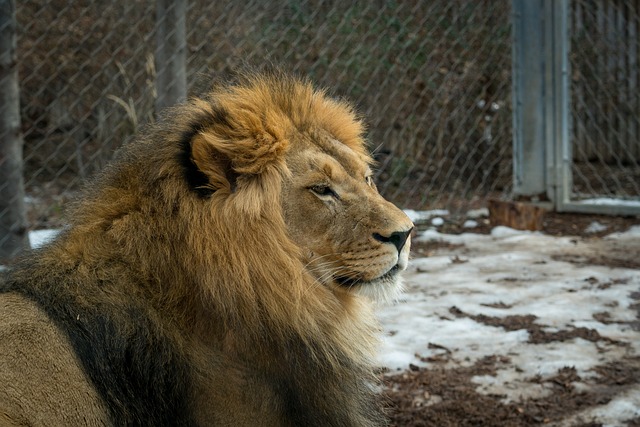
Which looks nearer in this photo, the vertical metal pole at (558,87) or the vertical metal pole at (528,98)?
the vertical metal pole at (558,87)

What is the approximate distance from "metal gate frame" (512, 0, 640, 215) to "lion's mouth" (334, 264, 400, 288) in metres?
4.34

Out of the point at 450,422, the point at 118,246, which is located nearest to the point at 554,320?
the point at 450,422

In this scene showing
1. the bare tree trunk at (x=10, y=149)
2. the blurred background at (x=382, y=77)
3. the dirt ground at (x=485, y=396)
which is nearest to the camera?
the dirt ground at (x=485, y=396)

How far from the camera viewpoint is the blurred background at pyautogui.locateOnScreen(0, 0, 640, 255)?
17.1ft

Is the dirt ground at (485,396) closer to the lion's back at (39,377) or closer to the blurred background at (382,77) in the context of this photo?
the lion's back at (39,377)

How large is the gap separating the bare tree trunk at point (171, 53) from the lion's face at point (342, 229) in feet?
8.35

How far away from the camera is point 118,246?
2.18 metres

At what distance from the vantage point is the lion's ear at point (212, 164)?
7.14ft

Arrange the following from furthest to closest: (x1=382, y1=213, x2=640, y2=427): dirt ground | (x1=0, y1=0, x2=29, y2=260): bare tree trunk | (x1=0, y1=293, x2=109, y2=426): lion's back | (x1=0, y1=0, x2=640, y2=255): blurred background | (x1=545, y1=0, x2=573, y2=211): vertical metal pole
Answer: (x1=545, y1=0, x2=573, y2=211): vertical metal pole
(x1=0, y1=0, x2=640, y2=255): blurred background
(x1=0, y1=0, x2=29, y2=260): bare tree trunk
(x1=382, y1=213, x2=640, y2=427): dirt ground
(x1=0, y1=293, x2=109, y2=426): lion's back

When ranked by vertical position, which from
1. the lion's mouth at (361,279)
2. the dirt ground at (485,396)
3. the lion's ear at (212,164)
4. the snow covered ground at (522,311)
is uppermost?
the lion's ear at (212,164)

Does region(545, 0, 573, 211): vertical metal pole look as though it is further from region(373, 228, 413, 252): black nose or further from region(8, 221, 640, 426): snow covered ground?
region(373, 228, 413, 252): black nose

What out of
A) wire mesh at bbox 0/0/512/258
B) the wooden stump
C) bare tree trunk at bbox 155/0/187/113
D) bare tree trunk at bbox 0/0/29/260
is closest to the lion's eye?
bare tree trunk at bbox 0/0/29/260

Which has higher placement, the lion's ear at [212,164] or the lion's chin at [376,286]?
the lion's ear at [212,164]

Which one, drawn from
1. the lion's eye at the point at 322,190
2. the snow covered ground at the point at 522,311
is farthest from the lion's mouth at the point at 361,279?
the snow covered ground at the point at 522,311
